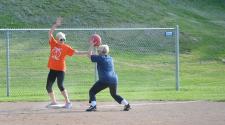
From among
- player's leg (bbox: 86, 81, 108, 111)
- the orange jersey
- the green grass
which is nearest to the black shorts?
the orange jersey

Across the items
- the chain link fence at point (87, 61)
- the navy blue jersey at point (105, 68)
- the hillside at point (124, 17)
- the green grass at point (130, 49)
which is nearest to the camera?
the navy blue jersey at point (105, 68)

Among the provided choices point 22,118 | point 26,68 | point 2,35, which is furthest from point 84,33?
point 22,118

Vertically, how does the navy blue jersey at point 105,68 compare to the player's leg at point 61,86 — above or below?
above

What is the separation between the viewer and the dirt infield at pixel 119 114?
14.3 meters

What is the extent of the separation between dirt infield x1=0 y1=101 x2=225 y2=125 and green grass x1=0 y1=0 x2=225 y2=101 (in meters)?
1.95

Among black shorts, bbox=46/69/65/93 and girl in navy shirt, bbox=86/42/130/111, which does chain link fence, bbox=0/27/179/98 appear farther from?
girl in navy shirt, bbox=86/42/130/111

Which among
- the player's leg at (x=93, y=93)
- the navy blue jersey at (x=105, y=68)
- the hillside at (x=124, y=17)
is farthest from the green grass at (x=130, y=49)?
the navy blue jersey at (x=105, y=68)

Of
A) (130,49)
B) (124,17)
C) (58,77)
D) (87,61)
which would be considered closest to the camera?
(58,77)

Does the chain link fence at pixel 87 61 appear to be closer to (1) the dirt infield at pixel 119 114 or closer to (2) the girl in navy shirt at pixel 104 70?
(1) the dirt infield at pixel 119 114

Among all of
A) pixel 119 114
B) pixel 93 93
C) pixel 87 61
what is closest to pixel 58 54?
pixel 93 93

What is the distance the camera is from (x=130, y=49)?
31703mm

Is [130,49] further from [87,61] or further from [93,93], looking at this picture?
[93,93]

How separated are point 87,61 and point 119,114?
43.4ft

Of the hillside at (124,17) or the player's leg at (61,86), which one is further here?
the hillside at (124,17)
